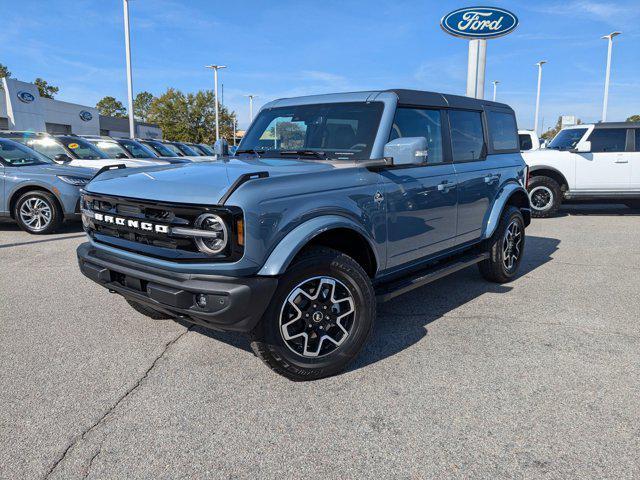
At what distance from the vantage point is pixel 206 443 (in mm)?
2471

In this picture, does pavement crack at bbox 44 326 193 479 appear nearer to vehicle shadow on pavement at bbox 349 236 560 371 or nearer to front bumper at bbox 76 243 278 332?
front bumper at bbox 76 243 278 332

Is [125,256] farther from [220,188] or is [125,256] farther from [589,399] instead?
[589,399]

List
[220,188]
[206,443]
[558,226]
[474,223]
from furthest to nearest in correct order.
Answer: [558,226], [474,223], [220,188], [206,443]

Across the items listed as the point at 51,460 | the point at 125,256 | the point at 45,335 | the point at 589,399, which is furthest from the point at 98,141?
the point at 589,399

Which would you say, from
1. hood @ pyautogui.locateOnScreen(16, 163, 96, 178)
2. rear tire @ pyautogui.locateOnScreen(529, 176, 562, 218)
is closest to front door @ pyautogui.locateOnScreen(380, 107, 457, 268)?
hood @ pyautogui.locateOnScreen(16, 163, 96, 178)

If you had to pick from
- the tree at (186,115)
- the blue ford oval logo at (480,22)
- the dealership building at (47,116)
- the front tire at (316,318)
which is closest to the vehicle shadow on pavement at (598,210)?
the blue ford oval logo at (480,22)

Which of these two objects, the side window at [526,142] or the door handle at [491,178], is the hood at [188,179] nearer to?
the door handle at [491,178]

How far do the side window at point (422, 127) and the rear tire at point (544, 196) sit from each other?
22.6 ft

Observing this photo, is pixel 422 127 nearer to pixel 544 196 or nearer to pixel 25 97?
pixel 544 196

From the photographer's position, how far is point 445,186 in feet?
13.6

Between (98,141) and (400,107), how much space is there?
37.5 feet

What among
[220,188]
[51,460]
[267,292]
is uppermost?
[220,188]

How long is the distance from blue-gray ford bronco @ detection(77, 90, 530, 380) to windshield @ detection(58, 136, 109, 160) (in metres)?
7.66

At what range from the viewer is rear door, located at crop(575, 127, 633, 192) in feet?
33.4
